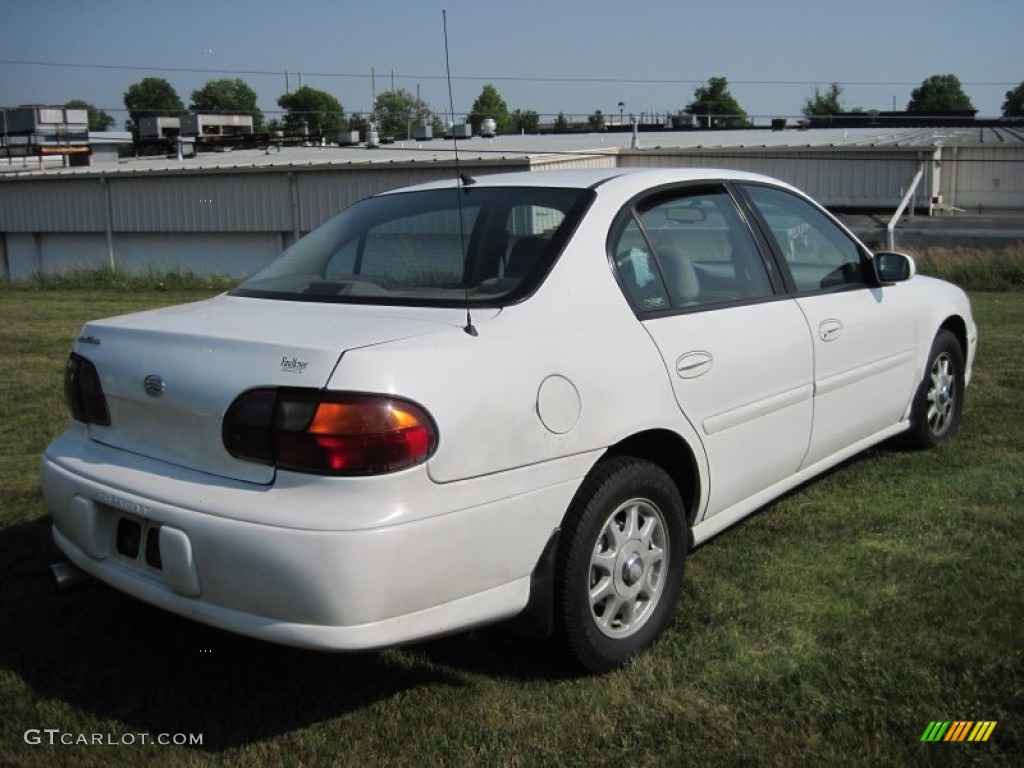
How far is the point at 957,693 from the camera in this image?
305 centimetres

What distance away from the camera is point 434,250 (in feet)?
12.1

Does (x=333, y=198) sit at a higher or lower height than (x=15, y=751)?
higher

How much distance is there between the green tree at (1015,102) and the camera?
98912mm

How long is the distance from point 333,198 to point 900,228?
15.5 metres

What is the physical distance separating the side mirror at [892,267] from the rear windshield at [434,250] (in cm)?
189

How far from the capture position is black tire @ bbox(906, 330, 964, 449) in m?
5.37

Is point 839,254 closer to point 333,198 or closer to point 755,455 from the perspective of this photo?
point 755,455

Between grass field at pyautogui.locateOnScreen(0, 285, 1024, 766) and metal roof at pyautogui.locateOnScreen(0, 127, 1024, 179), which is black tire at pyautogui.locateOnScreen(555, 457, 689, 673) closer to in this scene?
grass field at pyautogui.locateOnScreen(0, 285, 1024, 766)

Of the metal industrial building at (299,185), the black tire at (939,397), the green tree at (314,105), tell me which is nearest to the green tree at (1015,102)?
the green tree at (314,105)

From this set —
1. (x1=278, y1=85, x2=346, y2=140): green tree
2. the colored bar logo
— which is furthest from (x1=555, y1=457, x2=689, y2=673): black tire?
(x1=278, y1=85, x2=346, y2=140): green tree

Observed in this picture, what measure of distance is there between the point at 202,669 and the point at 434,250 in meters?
→ 1.60

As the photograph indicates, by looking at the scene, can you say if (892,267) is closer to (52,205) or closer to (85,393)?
(85,393)

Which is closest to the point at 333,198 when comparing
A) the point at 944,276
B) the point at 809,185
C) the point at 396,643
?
the point at 809,185

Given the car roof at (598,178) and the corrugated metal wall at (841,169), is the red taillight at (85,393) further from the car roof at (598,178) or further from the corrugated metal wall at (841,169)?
the corrugated metal wall at (841,169)
